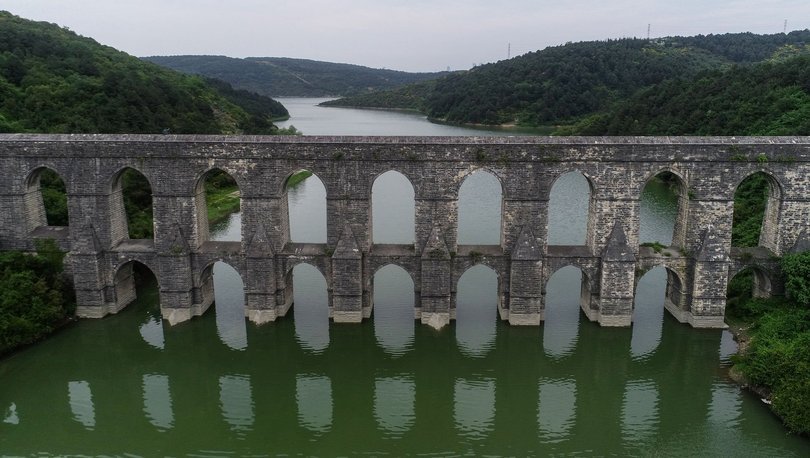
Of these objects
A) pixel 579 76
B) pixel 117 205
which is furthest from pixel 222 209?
pixel 579 76

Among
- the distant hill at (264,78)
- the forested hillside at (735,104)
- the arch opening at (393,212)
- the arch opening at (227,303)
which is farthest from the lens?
the distant hill at (264,78)

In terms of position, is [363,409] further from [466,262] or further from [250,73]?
[250,73]

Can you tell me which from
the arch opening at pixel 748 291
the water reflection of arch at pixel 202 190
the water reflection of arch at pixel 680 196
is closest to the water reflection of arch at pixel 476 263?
the water reflection of arch at pixel 680 196

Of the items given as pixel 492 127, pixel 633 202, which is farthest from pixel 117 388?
pixel 492 127

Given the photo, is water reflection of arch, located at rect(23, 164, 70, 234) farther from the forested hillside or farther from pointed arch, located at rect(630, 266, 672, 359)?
the forested hillside

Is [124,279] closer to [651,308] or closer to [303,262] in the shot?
[303,262]

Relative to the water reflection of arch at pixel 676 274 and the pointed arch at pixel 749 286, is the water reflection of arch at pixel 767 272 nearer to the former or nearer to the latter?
the pointed arch at pixel 749 286

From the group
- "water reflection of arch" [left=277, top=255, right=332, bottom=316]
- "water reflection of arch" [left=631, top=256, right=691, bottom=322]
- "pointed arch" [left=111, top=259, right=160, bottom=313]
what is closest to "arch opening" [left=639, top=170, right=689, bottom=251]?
"water reflection of arch" [left=631, top=256, right=691, bottom=322]
